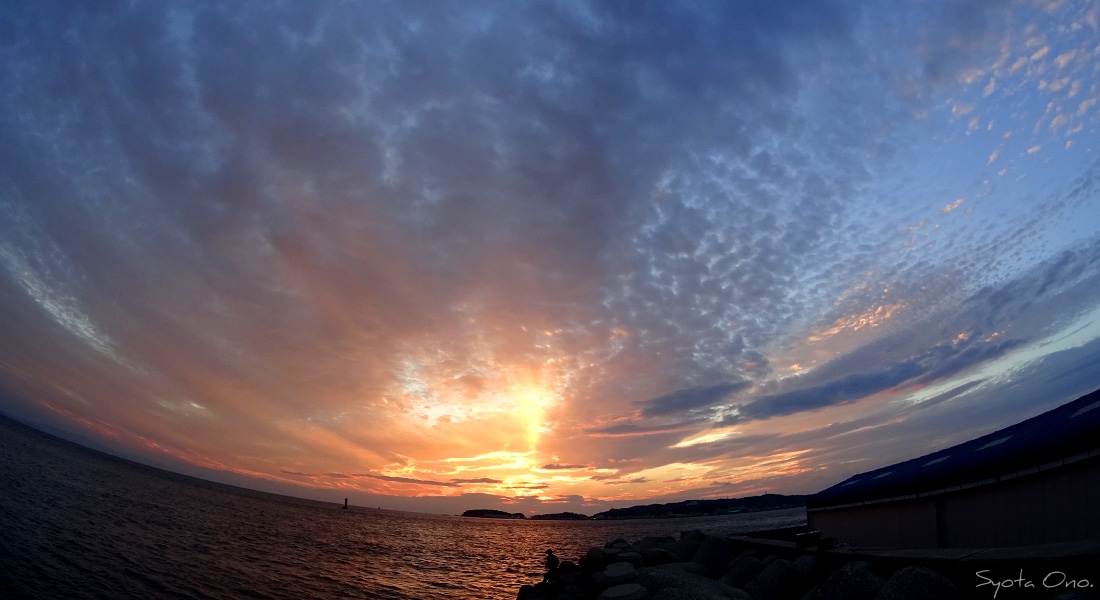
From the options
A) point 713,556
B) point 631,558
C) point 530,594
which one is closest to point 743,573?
point 713,556

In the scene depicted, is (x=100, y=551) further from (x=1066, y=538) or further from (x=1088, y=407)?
(x=1088, y=407)

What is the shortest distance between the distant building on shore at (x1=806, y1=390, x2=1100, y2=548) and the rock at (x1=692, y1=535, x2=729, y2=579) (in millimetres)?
5674

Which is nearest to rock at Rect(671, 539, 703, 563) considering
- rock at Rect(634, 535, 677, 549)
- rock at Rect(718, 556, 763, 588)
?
rock at Rect(634, 535, 677, 549)

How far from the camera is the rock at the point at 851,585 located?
1171 cm

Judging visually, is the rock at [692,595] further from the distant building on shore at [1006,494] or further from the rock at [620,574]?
the distant building on shore at [1006,494]

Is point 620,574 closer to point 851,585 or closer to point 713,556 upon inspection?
point 713,556

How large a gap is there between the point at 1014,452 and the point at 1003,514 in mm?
1990

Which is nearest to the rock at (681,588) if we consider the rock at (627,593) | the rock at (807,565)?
the rock at (627,593)

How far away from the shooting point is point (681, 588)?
508 inches

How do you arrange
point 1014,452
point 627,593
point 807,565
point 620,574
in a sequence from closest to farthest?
point 1014,452 < point 627,593 < point 807,565 < point 620,574

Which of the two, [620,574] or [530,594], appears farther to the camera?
[530,594]

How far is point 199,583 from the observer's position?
25.0m

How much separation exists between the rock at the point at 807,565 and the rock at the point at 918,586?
5.14m

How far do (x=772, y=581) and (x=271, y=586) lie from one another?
83.4 ft
